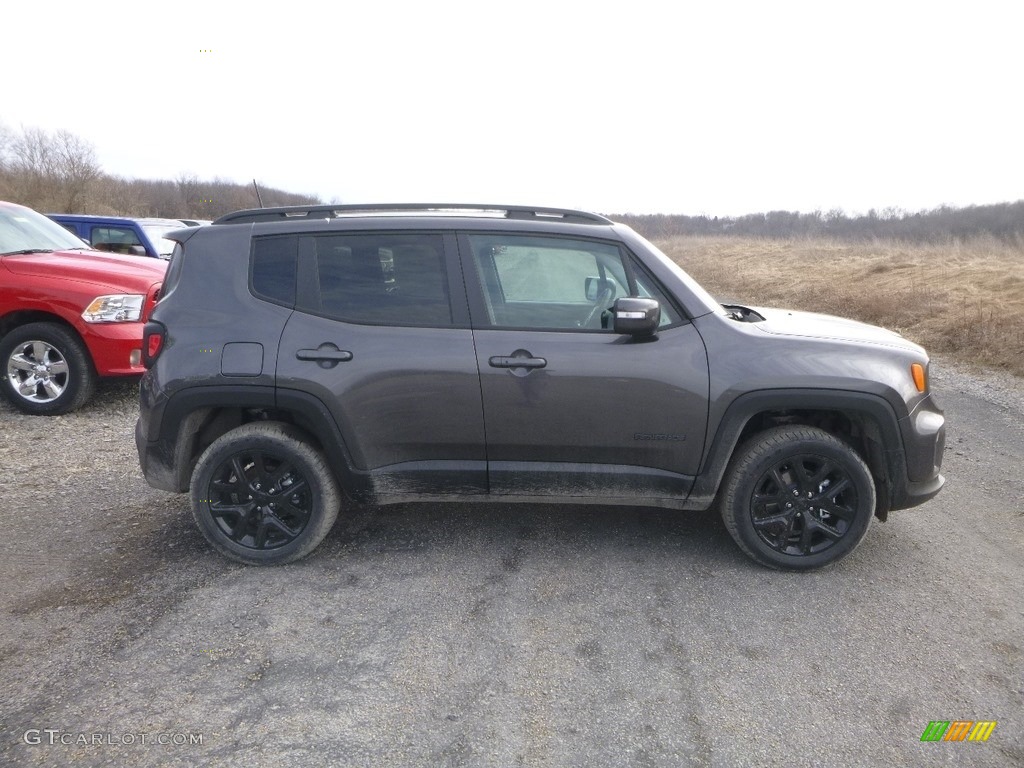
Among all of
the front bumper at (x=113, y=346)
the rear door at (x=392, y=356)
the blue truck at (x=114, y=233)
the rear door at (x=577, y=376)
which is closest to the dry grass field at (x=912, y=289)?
the rear door at (x=577, y=376)

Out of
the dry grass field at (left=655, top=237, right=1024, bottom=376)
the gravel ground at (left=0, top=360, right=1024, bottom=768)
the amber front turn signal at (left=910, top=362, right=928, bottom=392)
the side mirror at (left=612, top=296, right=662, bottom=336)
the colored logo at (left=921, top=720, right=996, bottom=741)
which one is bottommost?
the dry grass field at (left=655, top=237, right=1024, bottom=376)

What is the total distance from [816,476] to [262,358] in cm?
287

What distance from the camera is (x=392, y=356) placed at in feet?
12.7

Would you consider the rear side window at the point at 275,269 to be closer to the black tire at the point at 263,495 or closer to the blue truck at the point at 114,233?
the black tire at the point at 263,495

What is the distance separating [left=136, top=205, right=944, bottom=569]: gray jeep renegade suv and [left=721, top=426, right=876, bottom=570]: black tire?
1cm

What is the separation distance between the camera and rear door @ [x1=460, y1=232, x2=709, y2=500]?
381 centimetres

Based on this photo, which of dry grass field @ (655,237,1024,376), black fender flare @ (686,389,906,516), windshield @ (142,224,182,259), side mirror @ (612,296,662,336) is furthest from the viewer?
windshield @ (142,224,182,259)

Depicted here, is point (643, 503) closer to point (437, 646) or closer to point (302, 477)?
point (437, 646)

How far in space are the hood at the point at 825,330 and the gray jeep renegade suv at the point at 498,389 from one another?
0.13 feet

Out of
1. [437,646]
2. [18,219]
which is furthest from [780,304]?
[437,646]

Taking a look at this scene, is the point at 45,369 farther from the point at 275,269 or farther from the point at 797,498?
the point at 797,498

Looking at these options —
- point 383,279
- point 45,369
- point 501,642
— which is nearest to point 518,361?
point 383,279

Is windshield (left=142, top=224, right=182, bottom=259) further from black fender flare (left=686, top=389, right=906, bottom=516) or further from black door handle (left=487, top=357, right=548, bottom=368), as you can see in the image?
black fender flare (left=686, top=389, right=906, bottom=516)

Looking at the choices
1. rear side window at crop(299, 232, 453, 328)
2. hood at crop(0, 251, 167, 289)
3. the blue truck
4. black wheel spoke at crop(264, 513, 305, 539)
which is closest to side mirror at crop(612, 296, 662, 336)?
rear side window at crop(299, 232, 453, 328)
